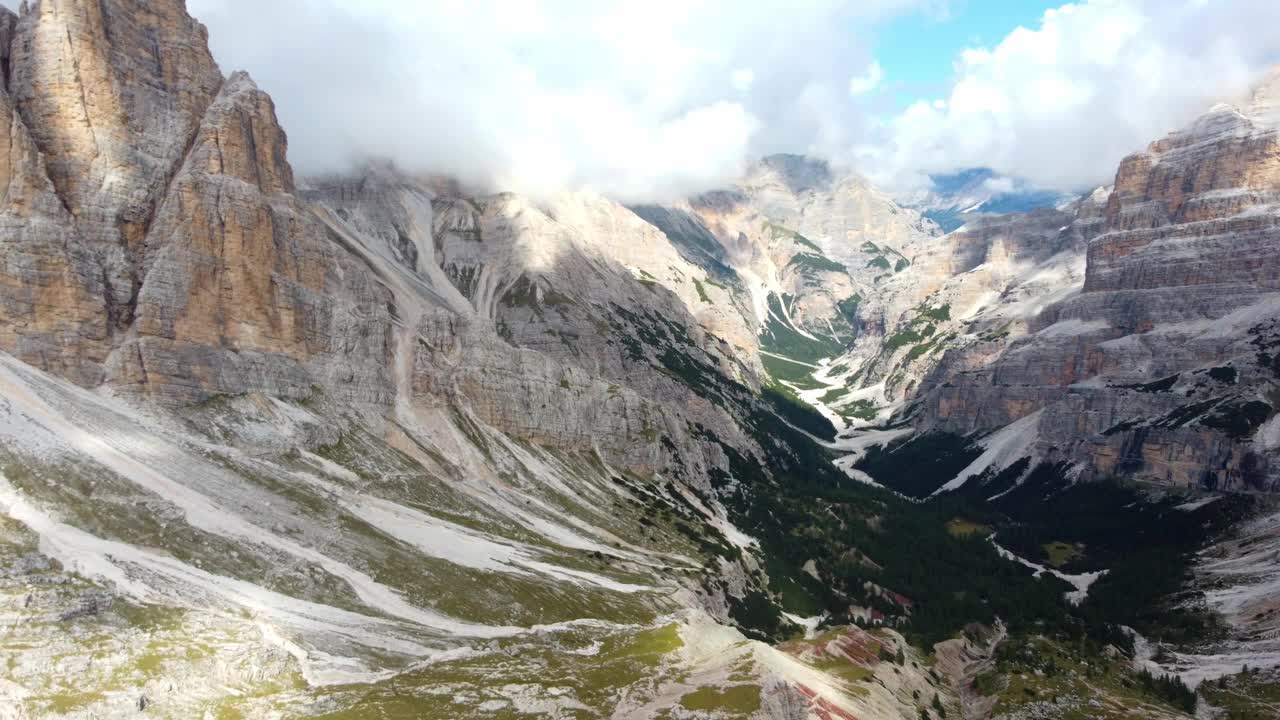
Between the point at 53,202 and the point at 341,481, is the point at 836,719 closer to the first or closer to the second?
the point at 341,481

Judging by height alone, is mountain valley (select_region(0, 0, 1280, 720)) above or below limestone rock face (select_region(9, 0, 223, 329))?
below

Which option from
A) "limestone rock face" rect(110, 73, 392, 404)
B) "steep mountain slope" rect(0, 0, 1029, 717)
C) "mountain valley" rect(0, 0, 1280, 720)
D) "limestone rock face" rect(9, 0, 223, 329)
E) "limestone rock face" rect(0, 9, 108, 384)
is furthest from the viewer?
"limestone rock face" rect(9, 0, 223, 329)

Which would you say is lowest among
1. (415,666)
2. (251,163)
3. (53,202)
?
(415,666)

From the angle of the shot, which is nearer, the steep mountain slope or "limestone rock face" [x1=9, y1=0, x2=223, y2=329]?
the steep mountain slope

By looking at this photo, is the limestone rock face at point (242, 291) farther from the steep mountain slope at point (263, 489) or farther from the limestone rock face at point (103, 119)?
the limestone rock face at point (103, 119)

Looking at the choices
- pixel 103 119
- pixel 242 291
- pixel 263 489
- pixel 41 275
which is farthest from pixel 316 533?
pixel 103 119

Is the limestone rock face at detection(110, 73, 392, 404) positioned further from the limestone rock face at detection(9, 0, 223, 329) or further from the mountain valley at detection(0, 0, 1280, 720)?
the limestone rock face at detection(9, 0, 223, 329)

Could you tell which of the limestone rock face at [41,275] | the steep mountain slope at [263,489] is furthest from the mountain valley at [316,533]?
the steep mountain slope at [263,489]

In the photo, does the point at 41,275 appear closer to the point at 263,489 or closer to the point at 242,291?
the point at 242,291

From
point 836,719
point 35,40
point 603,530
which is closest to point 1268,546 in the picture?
point 603,530

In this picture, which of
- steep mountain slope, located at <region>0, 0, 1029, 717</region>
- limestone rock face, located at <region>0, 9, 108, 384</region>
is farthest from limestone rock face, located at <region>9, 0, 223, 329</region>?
limestone rock face, located at <region>0, 9, 108, 384</region>

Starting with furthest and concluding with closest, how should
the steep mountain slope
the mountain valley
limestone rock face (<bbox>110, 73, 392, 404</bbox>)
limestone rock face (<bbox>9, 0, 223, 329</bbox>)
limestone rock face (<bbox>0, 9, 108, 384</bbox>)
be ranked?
limestone rock face (<bbox>9, 0, 223, 329</bbox>) < limestone rock face (<bbox>110, 73, 392, 404</bbox>) < limestone rock face (<bbox>0, 9, 108, 384</bbox>) < the mountain valley < the steep mountain slope
